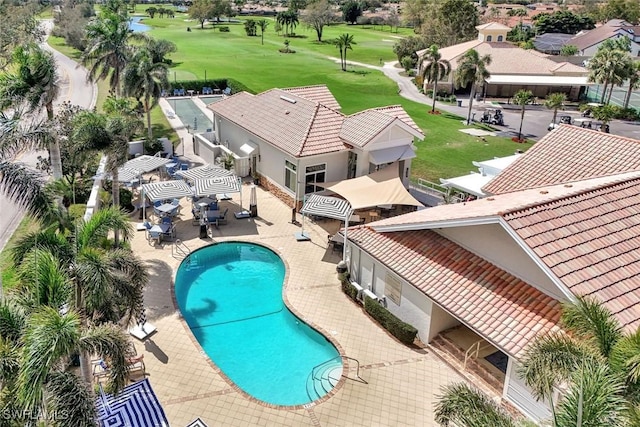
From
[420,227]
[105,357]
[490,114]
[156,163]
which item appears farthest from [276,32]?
[105,357]

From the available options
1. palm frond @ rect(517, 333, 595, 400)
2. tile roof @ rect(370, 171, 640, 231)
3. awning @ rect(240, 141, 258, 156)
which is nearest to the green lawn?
awning @ rect(240, 141, 258, 156)

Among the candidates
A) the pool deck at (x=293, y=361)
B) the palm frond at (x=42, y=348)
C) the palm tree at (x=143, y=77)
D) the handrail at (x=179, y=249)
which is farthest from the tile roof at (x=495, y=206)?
the palm tree at (x=143, y=77)

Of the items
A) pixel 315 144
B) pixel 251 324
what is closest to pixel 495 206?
pixel 251 324

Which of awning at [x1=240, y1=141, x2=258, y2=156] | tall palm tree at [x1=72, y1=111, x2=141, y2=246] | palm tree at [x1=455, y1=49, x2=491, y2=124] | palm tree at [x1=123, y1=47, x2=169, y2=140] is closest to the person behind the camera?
tall palm tree at [x1=72, y1=111, x2=141, y2=246]

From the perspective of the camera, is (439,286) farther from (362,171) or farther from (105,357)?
(362,171)

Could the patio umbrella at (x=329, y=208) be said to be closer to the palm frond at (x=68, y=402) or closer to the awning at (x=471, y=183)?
the awning at (x=471, y=183)

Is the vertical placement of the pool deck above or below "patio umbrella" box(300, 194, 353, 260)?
below

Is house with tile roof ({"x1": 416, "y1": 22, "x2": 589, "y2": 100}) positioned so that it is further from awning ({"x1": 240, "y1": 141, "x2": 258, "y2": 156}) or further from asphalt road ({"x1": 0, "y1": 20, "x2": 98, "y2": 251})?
asphalt road ({"x1": 0, "y1": 20, "x2": 98, "y2": 251})

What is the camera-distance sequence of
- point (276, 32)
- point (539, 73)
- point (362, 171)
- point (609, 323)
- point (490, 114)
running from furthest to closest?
point (276, 32) → point (539, 73) → point (490, 114) → point (362, 171) → point (609, 323)
